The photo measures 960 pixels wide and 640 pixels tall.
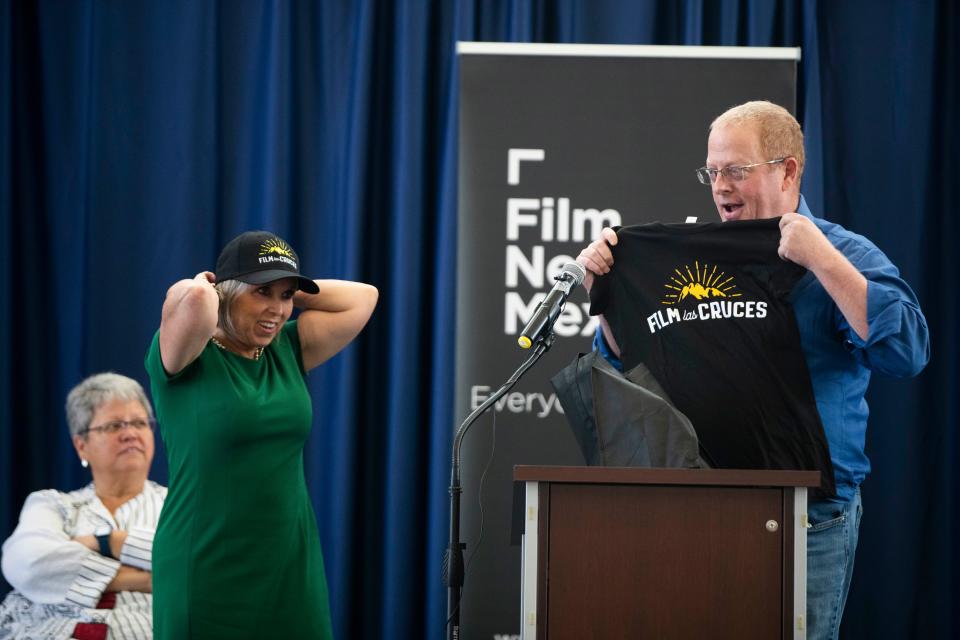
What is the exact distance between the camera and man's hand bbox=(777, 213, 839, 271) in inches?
85.8

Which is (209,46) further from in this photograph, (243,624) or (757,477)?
(757,477)

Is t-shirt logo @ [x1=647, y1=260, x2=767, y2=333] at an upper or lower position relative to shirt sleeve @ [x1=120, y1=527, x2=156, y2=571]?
upper

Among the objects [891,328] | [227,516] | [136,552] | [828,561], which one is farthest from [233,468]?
[891,328]

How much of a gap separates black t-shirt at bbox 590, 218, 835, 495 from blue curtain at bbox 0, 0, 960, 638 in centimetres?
192

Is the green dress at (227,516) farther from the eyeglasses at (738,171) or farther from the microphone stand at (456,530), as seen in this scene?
the eyeglasses at (738,171)

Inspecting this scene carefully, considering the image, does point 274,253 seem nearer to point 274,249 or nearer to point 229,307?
point 274,249

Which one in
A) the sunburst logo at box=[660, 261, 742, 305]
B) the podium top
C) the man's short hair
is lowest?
the podium top

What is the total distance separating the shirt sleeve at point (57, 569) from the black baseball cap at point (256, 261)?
116 centimetres

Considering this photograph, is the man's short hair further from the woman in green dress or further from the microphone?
the woman in green dress

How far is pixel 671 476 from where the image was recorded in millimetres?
1914

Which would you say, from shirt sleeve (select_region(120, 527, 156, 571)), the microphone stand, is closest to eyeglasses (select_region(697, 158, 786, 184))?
the microphone stand

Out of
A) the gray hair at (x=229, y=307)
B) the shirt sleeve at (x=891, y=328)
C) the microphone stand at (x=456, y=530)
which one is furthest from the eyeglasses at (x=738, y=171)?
the gray hair at (x=229, y=307)

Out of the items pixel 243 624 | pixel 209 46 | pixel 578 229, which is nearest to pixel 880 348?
pixel 243 624

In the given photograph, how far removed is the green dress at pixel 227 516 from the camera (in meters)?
2.35
